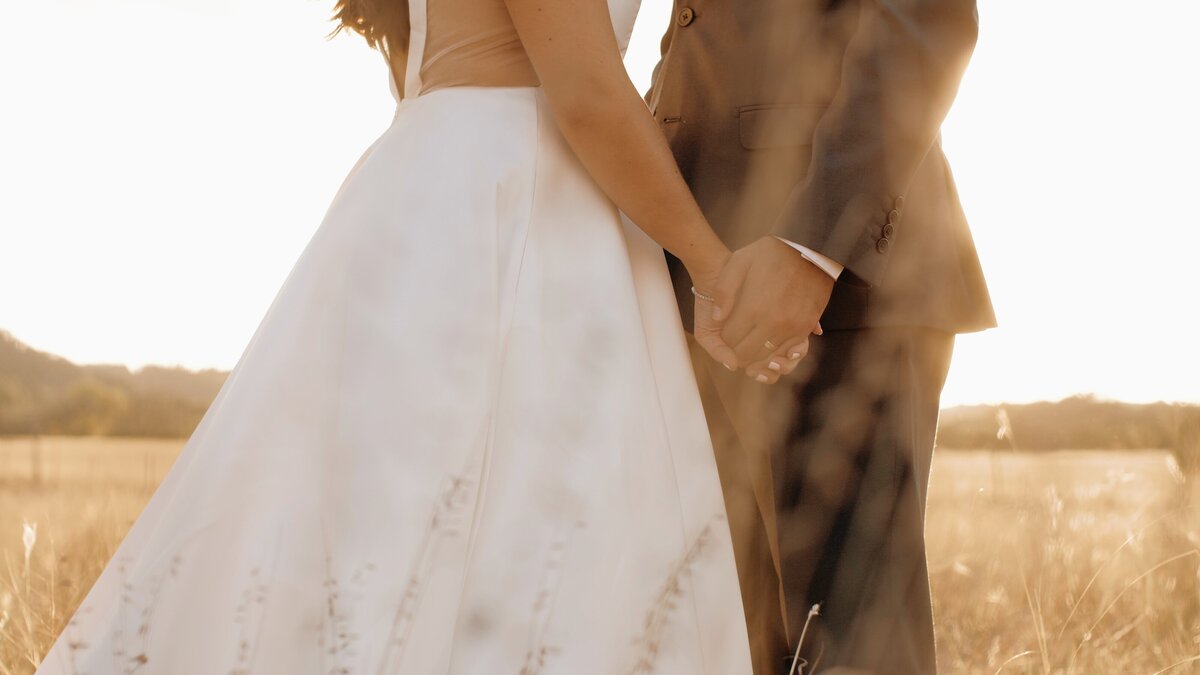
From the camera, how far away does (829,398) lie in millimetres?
1861

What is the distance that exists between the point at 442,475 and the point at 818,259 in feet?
2.32

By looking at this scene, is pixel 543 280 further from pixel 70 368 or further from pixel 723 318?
pixel 70 368

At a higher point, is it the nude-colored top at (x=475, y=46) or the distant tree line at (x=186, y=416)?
the nude-colored top at (x=475, y=46)

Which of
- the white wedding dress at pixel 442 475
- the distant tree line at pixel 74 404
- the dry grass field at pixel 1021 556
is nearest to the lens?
the white wedding dress at pixel 442 475

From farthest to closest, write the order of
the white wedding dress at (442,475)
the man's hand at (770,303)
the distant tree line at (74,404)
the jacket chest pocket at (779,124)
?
the distant tree line at (74,404) → the jacket chest pocket at (779,124) → the man's hand at (770,303) → the white wedding dress at (442,475)

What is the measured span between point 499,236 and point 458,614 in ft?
1.79

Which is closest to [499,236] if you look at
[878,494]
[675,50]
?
[675,50]

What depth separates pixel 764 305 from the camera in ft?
5.41

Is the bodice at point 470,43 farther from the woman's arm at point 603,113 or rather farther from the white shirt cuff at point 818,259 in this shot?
the white shirt cuff at point 818,259

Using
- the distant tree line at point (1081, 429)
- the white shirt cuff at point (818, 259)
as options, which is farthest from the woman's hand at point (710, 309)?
the distant tree line at point (1081, 429)

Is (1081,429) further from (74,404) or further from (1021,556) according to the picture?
(74,404)

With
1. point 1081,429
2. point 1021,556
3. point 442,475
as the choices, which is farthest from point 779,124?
point 1081,429

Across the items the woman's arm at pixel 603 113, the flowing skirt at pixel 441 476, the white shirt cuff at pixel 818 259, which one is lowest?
the flowing skirt at pixel 441 476

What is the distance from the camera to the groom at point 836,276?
66.1 inches
